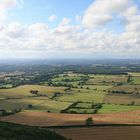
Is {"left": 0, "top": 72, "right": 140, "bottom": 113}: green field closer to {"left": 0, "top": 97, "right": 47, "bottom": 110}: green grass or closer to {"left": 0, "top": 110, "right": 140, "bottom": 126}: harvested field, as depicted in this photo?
{"left": 0, "top": 97, "right": 47, "bottom": 110}: green grass

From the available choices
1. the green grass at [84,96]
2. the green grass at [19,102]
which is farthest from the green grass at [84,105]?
the green grass at [19,102]

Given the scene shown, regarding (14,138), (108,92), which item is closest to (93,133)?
(14,138)

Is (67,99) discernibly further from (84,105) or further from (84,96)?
(84,105)

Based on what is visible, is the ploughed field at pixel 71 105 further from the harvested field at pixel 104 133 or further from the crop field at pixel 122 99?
the harvested field at pixel 104 133

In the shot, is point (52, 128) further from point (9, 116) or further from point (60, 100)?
point (60, 100)

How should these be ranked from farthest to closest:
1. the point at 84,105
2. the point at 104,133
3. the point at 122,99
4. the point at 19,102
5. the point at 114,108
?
the point at 122,99, the point at 19,102, the point at 84,105, the point at 114,108, the point at 104,133

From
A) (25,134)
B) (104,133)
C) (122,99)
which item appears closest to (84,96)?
(122,99)

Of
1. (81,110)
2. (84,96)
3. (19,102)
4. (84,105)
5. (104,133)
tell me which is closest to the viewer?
(104,133)

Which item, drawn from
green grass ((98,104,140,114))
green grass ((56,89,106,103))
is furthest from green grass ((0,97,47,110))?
green grass ((98,104,140,114))
